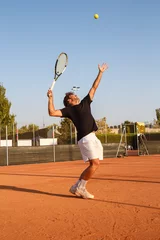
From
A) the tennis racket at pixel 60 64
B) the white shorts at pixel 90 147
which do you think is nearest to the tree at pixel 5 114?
the tennis racket at pixel 60 64

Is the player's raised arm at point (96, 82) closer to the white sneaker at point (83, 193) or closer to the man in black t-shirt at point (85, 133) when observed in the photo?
the man in black t-shirt at point (85, 133)

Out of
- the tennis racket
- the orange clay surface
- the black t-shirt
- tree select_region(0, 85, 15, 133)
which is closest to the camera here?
the orange clay surface

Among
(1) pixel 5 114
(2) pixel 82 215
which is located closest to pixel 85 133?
(2) pixel 82 215

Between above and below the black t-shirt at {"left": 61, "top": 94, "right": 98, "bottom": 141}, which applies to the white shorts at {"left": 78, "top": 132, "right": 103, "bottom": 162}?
below

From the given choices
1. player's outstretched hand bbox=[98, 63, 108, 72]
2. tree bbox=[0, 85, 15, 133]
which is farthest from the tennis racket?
tree bbox=[0, 85, 15, 133]

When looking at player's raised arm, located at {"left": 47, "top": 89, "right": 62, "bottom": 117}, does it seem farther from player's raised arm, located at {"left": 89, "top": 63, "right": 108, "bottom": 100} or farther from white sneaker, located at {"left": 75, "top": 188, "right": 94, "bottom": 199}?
white sneaker, located at {"left": 75, "top": 188, "right": 94, "bottom": 199}

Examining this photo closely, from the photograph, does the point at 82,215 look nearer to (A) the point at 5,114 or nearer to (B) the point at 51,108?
(B) the point at 51,108

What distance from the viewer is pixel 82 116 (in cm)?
555

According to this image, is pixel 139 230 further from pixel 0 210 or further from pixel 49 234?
pixel 0 210

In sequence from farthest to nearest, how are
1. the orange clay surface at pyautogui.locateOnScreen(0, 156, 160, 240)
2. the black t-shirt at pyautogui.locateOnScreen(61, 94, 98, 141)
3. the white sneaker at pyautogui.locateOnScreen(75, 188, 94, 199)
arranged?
the black t-shirt at pyautogui.locateOnScreen(61, 94, 98, 141)
the white sneaker at pyautogui.locateOnScreen(75, 188, 94, 199)
the orange clay surface at pyautogui.locateOnScreen(0, 156, 160, 240)

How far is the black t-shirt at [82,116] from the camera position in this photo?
553 cm

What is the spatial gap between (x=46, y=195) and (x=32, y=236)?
263 cm

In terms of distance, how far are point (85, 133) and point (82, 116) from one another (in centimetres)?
28

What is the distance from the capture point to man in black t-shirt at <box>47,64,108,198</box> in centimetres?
545
